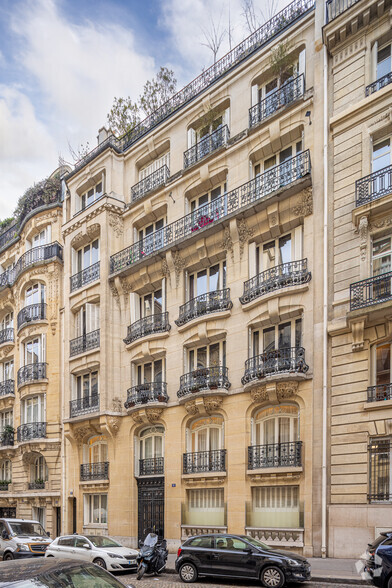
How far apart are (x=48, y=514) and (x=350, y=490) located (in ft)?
57.3

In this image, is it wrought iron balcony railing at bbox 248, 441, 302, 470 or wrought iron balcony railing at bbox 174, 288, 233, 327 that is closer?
wrought iron balcony railing at bbox 248, 441, 302, 470

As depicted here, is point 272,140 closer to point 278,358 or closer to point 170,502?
point 278,358

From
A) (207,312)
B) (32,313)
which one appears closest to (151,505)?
(207,312)

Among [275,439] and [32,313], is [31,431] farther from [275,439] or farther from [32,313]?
[275,439]

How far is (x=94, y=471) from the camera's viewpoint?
82.1 feet

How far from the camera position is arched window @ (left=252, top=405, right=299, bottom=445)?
1838 centimetres

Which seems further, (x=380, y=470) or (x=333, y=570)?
(x=380, y=470)

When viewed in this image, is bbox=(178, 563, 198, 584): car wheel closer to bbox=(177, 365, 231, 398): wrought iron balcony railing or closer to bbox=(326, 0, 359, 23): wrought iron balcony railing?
bbox=(177, 365, 231, 398): wrought iron balcony railing

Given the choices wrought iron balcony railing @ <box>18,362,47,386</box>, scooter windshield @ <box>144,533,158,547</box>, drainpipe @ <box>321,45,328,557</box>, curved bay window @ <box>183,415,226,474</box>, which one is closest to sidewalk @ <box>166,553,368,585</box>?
drainpipe @ <box>321,45,328,557</box>

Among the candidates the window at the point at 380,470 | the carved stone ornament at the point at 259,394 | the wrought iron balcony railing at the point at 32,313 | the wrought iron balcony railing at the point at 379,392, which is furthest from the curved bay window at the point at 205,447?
the wrought iron balcony railing at the point at 32,313

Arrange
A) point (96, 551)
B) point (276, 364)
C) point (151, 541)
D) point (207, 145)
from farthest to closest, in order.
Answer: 1. point (207, 145)
2. point (276, 364)
3. point (96, 551)
4. point (151, 541)

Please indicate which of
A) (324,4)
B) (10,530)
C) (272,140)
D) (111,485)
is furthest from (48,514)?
(324,4)

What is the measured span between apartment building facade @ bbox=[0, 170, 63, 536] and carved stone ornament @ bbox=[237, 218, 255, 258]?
1309 cm

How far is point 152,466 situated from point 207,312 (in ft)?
23.1
